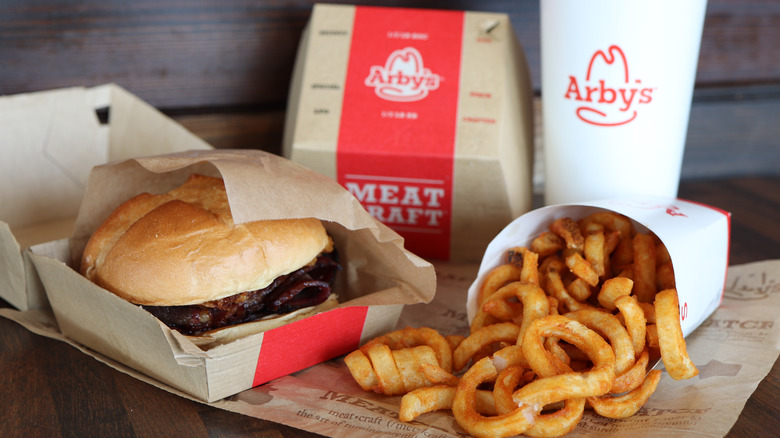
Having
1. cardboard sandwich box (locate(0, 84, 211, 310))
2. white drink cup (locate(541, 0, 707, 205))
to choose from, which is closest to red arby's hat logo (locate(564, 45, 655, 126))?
white drink cup (locate(541, 0, 707, 205))

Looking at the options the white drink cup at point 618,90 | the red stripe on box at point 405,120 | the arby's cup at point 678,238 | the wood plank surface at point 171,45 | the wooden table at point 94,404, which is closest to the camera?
the wooden table at point 94,404

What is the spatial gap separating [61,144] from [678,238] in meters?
1.46

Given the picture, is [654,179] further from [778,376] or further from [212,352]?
[212,352]

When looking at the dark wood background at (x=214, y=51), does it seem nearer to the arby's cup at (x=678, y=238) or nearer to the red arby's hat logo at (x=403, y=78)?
the red arby's hat logo at (x=403, y=78)

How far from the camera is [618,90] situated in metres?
1.44

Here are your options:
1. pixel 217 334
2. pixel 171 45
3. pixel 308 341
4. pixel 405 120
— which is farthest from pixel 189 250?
pixel 171 45

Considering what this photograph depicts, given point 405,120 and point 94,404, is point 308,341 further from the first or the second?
point 405,120

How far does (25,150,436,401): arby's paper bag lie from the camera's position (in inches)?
43.0

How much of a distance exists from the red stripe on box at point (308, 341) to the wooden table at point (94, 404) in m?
0.11

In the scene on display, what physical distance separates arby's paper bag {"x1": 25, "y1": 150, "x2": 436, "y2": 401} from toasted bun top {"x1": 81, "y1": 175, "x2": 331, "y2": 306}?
2.4 inches

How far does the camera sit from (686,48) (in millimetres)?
1433

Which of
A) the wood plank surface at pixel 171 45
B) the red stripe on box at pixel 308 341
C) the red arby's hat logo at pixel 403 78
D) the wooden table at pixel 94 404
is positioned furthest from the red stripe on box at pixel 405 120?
the wooden table at pixel 94 404

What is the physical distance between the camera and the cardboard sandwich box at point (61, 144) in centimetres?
171

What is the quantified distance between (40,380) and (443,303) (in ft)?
2.57
